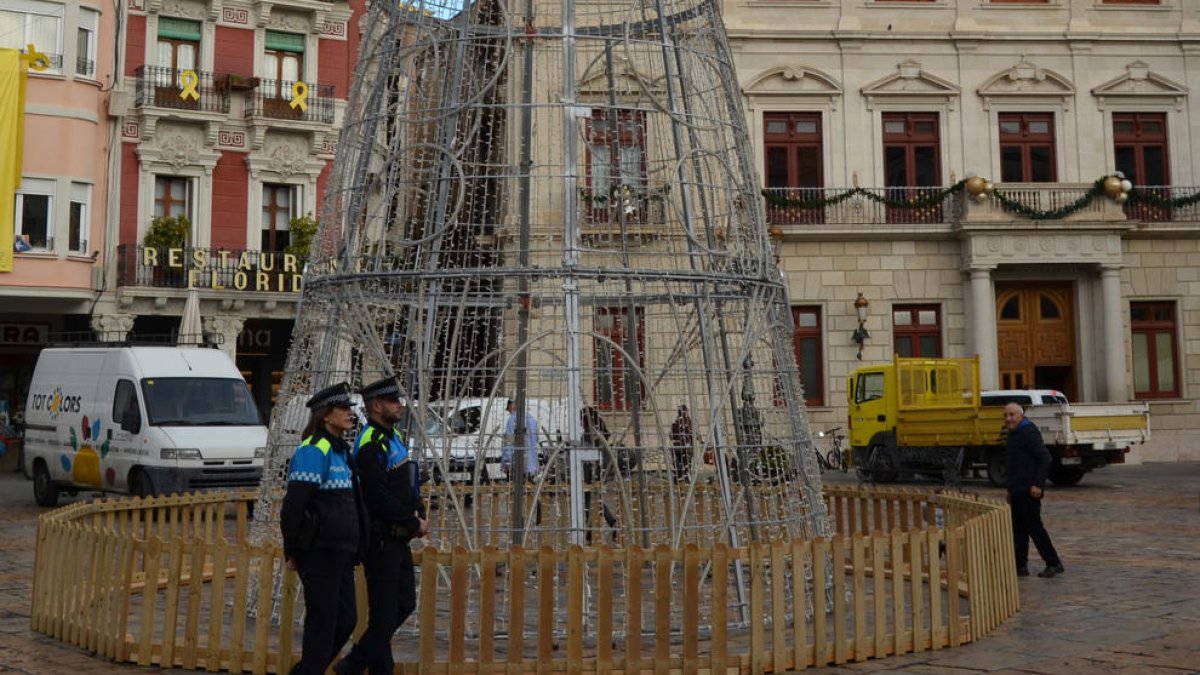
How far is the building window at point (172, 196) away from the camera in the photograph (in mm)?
29281

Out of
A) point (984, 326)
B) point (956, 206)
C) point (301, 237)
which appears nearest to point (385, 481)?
point (301, 237)

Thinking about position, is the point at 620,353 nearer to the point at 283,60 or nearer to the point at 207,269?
the point at 207,269

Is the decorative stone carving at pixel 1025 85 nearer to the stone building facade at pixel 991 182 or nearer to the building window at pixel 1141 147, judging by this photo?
the stone building facade at pixel 991 182

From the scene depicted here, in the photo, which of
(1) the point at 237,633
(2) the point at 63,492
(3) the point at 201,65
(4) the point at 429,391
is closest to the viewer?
(1) the point at 237,633

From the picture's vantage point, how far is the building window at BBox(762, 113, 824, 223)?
31406mm

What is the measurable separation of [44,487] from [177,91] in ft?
38.8

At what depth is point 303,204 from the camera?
30547 mm

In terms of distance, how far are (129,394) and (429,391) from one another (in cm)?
1160

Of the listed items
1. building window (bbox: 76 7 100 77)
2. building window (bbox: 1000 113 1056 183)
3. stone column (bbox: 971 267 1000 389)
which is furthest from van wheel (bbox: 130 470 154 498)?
building window (bbox: 1000 113 1056 183)

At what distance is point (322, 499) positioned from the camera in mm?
6441

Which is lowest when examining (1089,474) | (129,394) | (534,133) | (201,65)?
(1089,474)

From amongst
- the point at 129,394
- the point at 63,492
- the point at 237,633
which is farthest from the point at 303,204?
the point at 237,633

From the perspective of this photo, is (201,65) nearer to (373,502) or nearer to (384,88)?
(384,88)

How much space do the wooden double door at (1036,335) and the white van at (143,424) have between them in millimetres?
19669
